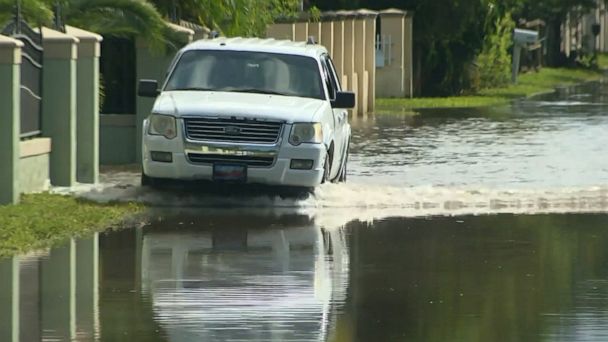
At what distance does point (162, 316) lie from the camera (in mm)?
10969

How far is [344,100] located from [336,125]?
1.15ft

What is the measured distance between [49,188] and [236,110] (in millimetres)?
2507

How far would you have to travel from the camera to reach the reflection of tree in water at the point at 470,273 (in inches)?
425

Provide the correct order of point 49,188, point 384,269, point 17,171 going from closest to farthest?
point 384,269 < point 17,171 < point 49,188

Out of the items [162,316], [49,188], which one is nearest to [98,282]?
[162,316]

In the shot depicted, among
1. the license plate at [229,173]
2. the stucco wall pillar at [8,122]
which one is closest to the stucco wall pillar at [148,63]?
the license plate at [229,173]

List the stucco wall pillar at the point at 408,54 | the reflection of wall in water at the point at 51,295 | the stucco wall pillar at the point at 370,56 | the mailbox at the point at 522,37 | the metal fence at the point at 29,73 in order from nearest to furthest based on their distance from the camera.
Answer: the reflection of wall in water at the point at 51,295, the metal fence at the point at 29,73, the stucco wall pillar at the point at 370,56, the stucco wall pillar at the point at 408,54, the mailbox at the point at 522,37

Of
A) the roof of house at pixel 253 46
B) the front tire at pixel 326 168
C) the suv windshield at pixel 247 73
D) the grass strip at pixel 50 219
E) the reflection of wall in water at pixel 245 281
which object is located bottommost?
the reflection of wall in water at pixel 245 281

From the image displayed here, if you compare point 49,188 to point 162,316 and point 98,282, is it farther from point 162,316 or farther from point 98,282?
point 162,316

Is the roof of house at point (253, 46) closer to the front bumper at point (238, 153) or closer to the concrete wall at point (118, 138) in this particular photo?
the front bumper at point (238, 153)

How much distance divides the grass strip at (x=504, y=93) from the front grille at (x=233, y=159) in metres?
23.4

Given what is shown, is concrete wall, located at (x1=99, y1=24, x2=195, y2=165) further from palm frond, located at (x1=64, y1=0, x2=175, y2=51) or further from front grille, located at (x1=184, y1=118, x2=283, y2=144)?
front grille, located at (x1=184, y1=118, x2=283, y2=144)

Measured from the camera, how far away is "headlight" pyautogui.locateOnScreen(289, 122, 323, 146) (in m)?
17.7

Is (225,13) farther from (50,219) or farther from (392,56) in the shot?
(392,56)
